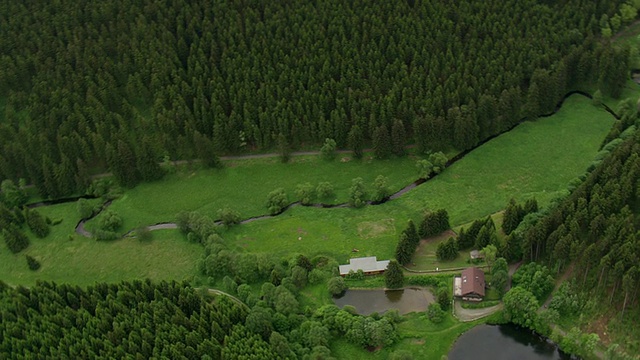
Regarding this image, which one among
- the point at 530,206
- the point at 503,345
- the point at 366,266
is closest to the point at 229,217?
the point at 366,266

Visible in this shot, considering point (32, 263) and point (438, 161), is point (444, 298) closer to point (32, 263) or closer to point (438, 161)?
point (438, 161)

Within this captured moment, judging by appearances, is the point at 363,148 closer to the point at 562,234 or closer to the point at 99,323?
the point at 562,234

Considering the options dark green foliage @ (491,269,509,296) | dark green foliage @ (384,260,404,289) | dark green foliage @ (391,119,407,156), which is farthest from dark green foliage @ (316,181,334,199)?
dark green foliage @ (491,269,509,296)

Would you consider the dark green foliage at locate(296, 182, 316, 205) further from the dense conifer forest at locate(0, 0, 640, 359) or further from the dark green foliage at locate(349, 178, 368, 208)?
the dark green foliage at locate(349, 178, 368, 208)

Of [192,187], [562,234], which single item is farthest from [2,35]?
[562,234]

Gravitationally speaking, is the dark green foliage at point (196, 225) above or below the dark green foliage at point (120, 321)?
above

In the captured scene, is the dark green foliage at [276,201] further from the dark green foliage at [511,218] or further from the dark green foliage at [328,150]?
A: the dark green foliage at [511,218]

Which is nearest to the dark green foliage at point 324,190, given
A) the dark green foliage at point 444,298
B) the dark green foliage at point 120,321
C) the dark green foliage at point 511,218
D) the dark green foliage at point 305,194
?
the dark green foliage at point 305,194
